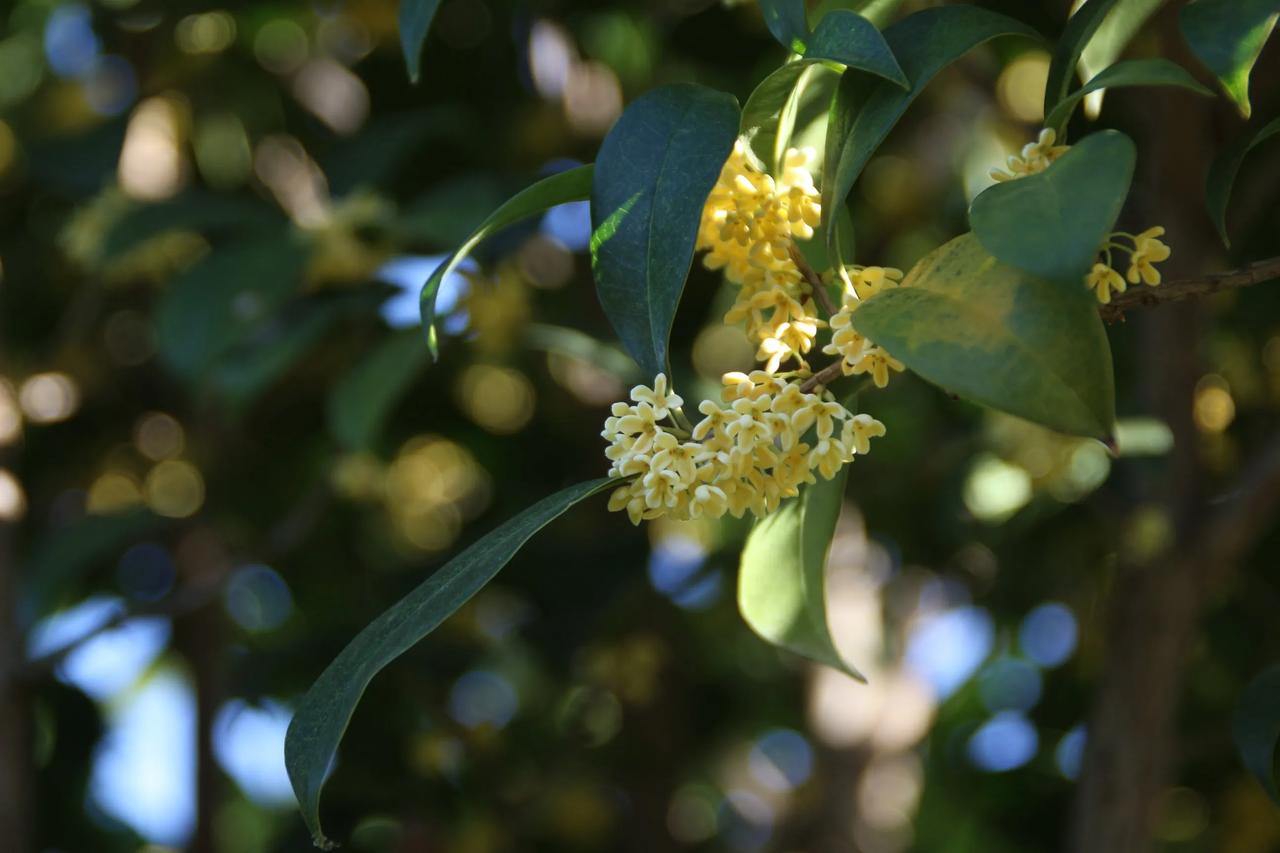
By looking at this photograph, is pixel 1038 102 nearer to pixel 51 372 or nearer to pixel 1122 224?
pixel 1122 224

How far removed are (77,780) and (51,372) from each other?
672 mm

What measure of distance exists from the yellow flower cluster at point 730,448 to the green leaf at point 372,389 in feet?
2.65

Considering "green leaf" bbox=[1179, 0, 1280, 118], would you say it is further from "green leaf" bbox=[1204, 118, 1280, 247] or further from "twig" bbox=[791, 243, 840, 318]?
"twig" bbox=[791, 243, 840, 318]

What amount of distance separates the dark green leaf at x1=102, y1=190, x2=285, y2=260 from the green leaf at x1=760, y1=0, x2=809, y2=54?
1.04m

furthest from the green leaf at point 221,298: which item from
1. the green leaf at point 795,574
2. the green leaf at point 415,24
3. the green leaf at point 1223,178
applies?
the green leaf at point 1223,178

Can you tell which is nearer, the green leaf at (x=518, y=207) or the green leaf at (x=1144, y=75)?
the green leaf at (x=1144, y=75)

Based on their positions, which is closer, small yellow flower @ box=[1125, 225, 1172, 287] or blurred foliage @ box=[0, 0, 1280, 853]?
small yellow flower @ box=[1125, 225, 1172, 287]

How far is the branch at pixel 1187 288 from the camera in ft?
2.57

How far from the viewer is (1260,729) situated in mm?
958

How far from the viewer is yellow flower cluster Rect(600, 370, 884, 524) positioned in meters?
0.79

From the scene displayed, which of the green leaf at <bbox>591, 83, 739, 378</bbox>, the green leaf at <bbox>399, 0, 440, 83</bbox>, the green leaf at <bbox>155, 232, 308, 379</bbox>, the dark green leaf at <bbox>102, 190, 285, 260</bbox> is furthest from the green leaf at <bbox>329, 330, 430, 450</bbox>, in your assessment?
the green leaf at <bbox>591, 83, 739, 378</bbox>

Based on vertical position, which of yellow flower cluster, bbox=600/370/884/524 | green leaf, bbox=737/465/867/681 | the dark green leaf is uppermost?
yellow flower cluster, bbox=600/370/884/524

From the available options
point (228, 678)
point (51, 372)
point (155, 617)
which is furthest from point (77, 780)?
point (51, 372)

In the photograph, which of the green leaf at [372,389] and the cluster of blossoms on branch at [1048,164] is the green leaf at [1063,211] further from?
the green leaf at [372,389]
